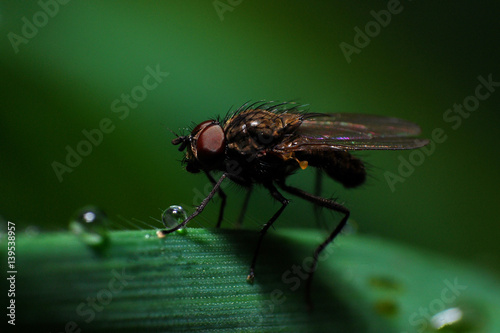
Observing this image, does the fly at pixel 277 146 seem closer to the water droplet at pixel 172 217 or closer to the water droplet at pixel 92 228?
the water droplet at pixel 172 217

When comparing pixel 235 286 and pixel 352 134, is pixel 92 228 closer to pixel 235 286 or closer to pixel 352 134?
pixel 235 286

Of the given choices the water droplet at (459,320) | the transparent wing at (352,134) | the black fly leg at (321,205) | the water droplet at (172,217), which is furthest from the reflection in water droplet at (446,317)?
the water droplet at (172,217)

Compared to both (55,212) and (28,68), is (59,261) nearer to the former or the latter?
(55,212)

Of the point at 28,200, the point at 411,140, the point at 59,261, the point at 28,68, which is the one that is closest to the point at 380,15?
the point at 411,140

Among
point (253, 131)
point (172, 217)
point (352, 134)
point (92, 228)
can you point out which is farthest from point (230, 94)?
point (92, 228)

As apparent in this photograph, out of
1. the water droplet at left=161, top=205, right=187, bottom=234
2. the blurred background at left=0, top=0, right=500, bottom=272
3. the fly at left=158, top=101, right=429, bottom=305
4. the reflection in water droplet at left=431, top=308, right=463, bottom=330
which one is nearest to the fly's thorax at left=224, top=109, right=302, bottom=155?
the fly at left=158, top=101, right=429, bottom=305

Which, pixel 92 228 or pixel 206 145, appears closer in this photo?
pixel 92 228

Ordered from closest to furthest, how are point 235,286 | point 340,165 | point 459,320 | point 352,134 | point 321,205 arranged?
point 235,286 → point 459,320 → point 321,205 → point 352,134 → point 340,165
